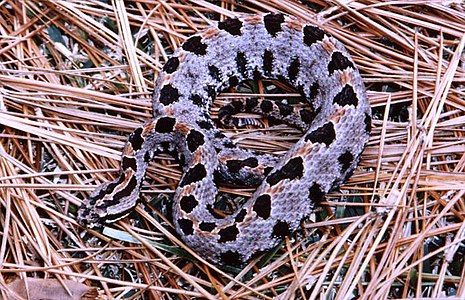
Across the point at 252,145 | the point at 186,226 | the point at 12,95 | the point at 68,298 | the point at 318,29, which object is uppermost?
the point at 318,29

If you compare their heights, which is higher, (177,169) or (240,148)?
(240,148)

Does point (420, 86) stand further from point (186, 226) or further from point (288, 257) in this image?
point (186, 226)

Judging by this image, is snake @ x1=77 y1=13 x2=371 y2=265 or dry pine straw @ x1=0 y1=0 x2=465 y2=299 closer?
dry pine straw @ x1=0 y1=0 x2=465 y2=299

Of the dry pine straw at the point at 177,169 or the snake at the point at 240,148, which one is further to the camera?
the snake at the point at 240,148

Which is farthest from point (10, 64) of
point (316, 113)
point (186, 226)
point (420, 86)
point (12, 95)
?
point (420, 86)
